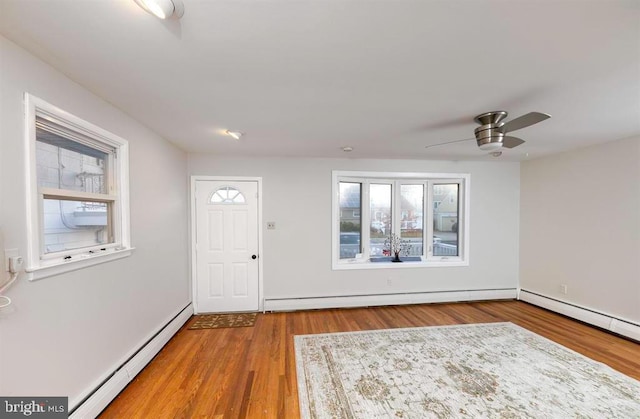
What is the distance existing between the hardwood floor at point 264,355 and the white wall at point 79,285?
38 centimetres

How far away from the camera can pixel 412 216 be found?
450cm

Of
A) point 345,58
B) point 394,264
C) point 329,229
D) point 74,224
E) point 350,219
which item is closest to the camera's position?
point 345,58

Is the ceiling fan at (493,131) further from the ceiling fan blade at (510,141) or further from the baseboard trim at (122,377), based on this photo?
the baseboard trim at (122,377)

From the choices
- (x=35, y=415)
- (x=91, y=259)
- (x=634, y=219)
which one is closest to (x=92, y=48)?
(x=91, y=259)

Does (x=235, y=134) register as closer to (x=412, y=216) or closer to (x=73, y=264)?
(x=73, y=264)

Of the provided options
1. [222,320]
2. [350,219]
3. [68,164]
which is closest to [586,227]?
[350,219]

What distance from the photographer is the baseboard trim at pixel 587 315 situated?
298 cm

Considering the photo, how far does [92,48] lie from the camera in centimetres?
135

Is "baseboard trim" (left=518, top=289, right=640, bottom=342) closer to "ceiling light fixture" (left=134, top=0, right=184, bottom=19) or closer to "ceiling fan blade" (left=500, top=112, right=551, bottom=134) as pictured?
"ceiling fan blade" (left=500, top=112, right=551, bottom=134)

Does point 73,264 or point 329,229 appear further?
point 329,229

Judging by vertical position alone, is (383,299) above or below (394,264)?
below

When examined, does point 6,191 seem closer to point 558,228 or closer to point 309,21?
point 309,21

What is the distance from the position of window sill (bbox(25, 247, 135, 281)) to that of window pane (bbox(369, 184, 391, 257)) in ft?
11.1

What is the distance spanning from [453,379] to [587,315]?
265cm
